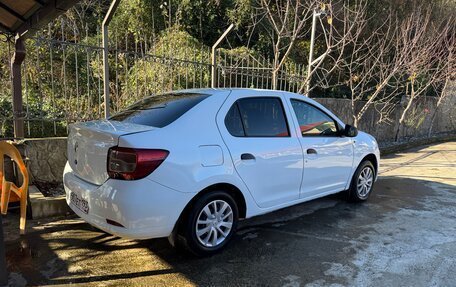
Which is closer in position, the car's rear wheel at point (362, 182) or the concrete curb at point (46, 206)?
the concrete curb at point (46, 206)

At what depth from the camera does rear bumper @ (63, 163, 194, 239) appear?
129 inches

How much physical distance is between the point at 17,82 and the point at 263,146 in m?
3.59

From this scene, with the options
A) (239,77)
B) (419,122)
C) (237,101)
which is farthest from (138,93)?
(419,122)

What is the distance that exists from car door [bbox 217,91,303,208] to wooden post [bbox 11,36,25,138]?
3.06m

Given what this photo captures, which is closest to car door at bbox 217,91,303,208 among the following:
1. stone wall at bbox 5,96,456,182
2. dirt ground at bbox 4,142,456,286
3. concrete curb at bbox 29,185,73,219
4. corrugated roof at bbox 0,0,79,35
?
dirt ground at bbox 4,142,456,286

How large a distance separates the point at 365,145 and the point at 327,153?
105 centimetres

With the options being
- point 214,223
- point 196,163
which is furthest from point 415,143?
point 196,163

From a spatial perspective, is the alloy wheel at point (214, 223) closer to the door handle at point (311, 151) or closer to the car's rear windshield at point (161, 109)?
the car's rear windshield at point (161, 109)

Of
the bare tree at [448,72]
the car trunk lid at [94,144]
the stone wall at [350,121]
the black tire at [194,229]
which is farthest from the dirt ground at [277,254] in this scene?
the bare tree at [448,72]

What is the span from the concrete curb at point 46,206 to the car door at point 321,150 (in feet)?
9.79

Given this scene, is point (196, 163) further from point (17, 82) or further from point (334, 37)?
point (334, 37)

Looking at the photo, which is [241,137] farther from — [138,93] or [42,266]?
[138,93]

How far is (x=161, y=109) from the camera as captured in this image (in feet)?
13.1

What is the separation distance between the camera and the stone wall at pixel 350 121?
18.2ft
